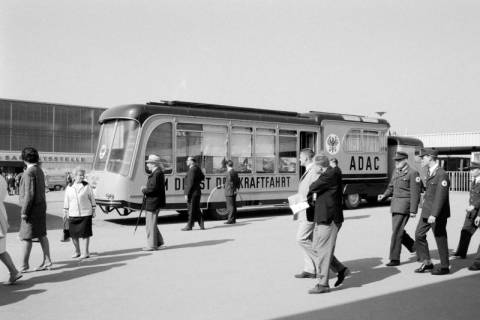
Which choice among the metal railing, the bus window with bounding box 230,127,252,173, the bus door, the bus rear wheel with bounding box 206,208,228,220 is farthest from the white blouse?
the metal railing

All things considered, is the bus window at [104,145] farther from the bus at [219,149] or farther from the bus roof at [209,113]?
the bus roof at [209,113]

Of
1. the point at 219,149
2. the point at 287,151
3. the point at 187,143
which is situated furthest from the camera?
the point at 287,151

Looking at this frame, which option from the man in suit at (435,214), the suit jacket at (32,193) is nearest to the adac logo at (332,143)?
the man in suit at (435,214)

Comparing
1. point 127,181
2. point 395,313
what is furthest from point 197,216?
point 395,313

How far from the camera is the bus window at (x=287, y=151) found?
16.6 meters

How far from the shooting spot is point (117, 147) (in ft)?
45.5

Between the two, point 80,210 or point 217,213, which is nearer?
point 80,210

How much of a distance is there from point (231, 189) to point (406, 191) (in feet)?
22.2

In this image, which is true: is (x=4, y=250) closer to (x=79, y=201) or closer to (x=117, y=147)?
(x=79, y=201)

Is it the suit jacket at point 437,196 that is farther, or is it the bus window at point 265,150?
the bus window at point 265,150

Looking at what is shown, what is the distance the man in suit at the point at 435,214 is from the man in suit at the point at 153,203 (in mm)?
4727

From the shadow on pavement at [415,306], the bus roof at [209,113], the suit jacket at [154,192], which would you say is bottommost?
the shadow on pavement at [415,306]

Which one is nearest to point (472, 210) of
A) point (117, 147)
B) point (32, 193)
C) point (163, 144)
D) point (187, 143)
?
point (32, 193)

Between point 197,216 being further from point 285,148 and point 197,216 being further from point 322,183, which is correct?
point 322,183
